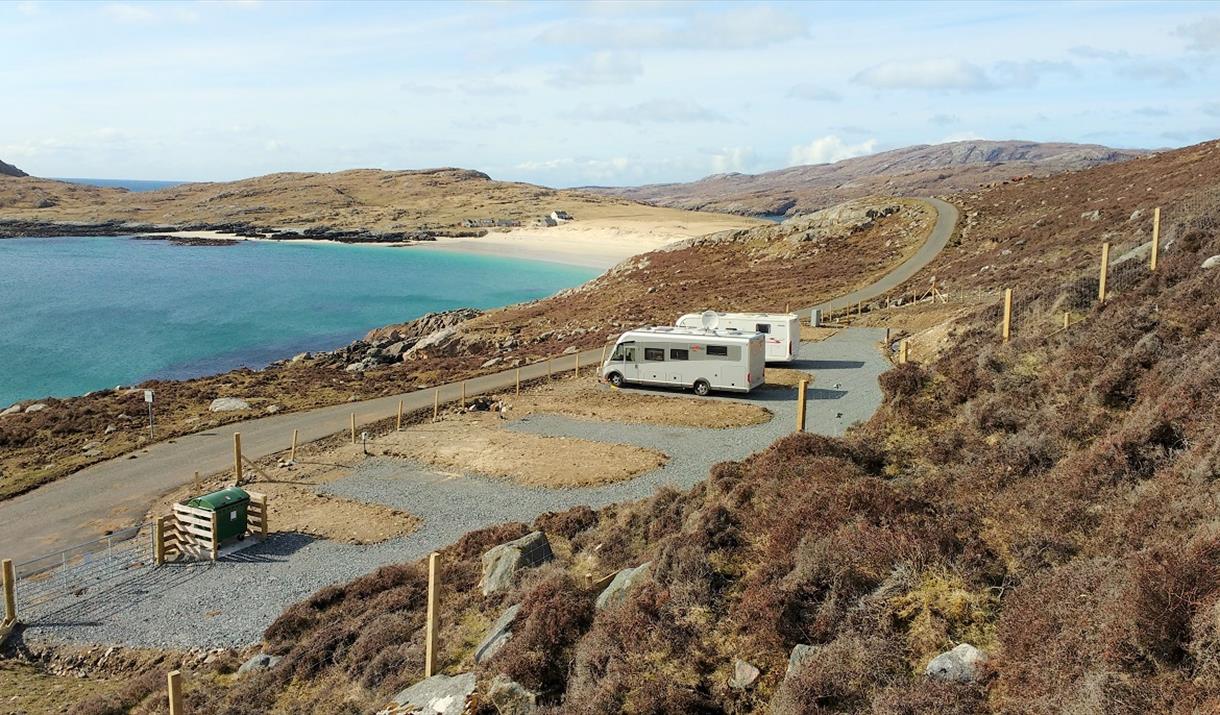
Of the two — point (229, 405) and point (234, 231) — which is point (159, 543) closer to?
point (229, 405)

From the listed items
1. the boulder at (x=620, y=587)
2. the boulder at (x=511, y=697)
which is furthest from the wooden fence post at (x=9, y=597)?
the boulder at (x=620, y=587)

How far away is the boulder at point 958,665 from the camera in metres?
6.21

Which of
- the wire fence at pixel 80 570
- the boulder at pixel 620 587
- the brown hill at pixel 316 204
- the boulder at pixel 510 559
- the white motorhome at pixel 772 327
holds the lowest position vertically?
Result: the wire fence at pixel 80 570

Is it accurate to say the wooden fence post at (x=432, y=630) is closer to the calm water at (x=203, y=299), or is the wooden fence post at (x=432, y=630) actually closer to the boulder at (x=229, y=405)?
the boulder at (x=229, y=405)

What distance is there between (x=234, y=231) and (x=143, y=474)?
13247cm

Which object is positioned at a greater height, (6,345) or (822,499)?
(822,499)

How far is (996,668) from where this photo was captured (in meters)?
6.10

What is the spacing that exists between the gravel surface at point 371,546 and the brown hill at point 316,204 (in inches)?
3869

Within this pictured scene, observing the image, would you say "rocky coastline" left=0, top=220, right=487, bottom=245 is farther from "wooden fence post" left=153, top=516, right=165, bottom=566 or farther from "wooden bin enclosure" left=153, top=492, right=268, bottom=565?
"wooden fence post" left=153, top=516, right=165, bottom=566

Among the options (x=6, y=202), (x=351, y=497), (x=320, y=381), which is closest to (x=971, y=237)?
(x=320, y=381)

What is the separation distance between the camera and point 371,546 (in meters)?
16.2

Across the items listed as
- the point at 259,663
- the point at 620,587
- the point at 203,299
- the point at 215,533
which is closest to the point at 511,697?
the point at 620,587

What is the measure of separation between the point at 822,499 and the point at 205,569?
42.1 ft

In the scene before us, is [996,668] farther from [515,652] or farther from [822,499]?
[515,652]
